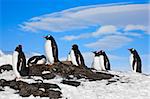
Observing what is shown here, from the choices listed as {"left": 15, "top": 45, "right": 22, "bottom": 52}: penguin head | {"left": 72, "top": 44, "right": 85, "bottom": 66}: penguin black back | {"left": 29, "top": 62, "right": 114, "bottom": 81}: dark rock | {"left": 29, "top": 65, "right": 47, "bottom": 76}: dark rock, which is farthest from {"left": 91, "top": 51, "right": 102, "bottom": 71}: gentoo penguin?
{"left": 15, "top": 45, "right": 22, "bottom": 52}: penguin head

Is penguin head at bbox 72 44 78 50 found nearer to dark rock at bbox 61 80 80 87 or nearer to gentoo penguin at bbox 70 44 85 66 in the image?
gentoo penguin at bbox 70 44 85 66

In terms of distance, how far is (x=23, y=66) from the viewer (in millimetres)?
19547

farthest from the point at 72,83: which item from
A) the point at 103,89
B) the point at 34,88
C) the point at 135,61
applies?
the point at 135,61

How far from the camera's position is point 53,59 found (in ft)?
73.6

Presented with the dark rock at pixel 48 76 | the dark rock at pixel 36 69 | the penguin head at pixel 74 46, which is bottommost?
the dark rock at pixel 48 76

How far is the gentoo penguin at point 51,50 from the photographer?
22453mm

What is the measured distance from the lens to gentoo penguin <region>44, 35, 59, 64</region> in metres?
22.5

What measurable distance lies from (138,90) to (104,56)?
8.42 meters

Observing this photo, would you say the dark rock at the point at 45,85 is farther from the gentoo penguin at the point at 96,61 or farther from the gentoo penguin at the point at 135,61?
the gentoo penguin at the point at 135,61

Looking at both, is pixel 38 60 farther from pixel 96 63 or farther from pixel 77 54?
pixel 96 63

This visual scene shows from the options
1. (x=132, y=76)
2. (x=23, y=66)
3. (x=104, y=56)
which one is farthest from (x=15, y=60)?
(x=104, y=56)

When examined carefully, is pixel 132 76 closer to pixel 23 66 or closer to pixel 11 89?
pixel 23 66

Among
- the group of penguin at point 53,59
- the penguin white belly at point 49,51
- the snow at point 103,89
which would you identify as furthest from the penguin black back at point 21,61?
the penguin white belly at point 49,51

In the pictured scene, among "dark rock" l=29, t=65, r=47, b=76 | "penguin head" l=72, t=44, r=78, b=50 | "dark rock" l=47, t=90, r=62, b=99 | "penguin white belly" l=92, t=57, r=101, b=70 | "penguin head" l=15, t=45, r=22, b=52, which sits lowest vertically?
"dark rock" l=47, t=90, r=62, b=99
